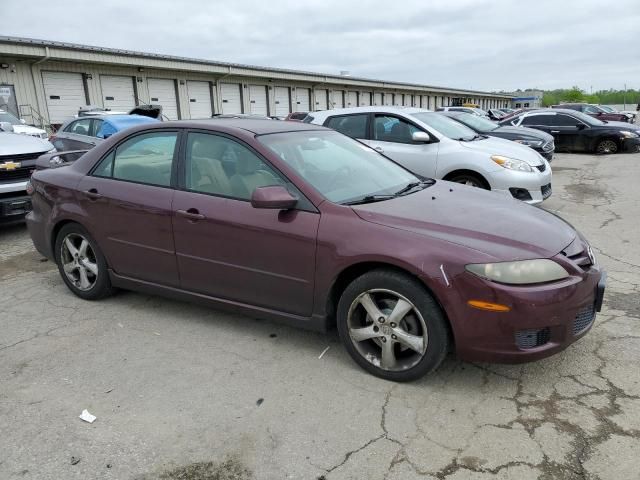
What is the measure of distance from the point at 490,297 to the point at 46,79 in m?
23.8

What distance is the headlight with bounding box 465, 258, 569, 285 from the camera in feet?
8.98

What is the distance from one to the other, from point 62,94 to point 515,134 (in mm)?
19116

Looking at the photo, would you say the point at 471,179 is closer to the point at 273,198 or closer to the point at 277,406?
the point at 273,198

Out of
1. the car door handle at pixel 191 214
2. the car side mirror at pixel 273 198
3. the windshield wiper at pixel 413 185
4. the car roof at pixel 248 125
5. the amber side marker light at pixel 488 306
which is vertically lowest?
the amber side marker light at pixel 488 306

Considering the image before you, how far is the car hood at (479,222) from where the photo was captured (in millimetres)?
2863

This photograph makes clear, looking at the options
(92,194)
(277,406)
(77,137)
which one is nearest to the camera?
(277,406)

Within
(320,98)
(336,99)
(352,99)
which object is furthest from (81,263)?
(352,99)

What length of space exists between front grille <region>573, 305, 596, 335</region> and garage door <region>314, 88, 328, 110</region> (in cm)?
3762

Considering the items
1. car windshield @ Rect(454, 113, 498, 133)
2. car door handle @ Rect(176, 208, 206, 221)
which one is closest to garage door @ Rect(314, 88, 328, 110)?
car windshield @ Rect(454, 113, 498, 133)

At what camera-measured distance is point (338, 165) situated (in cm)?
379

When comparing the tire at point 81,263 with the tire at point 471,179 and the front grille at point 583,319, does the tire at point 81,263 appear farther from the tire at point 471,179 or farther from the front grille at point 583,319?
the tire at point 471,179

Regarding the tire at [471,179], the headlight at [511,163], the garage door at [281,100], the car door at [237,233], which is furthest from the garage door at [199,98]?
the car door at [237,233]

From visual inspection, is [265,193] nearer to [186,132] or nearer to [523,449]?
[186,132]

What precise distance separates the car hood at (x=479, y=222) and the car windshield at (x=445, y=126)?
4.27m
